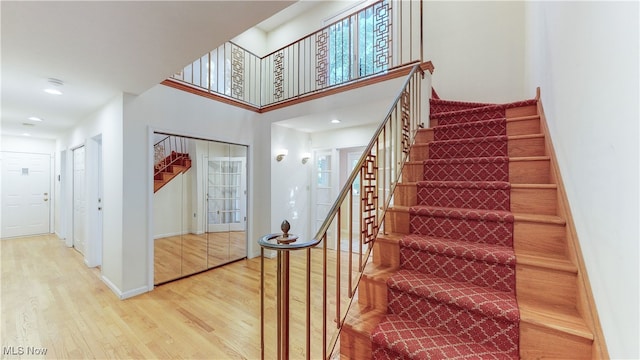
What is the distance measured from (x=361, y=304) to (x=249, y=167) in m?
3.35

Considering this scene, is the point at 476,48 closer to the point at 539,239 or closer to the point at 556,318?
the point at 539,239

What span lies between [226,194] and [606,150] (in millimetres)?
4199

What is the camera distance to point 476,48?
3.87m

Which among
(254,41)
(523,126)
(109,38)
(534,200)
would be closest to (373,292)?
(534,200)

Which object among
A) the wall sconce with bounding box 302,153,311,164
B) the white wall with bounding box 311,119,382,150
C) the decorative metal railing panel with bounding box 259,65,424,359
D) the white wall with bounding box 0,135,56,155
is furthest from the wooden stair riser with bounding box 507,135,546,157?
the white wall with bounding box 0,135,56,155

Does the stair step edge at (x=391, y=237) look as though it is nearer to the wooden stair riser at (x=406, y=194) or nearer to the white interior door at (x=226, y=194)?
the wooden stair riser at (x=406, y=194)

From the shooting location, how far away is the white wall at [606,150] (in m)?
0.91

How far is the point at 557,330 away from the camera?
45.7 inches

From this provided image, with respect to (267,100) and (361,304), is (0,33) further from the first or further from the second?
(267,100)

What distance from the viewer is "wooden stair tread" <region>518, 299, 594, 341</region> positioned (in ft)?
3.73

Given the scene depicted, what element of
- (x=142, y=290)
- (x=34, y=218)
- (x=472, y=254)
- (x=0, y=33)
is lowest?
(x=142, y=290)

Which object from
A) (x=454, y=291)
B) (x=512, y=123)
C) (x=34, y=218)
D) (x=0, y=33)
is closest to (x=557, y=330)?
(x=454, y=291)

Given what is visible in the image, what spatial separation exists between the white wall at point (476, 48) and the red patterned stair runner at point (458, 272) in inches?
79.8

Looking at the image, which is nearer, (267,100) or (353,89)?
(353,89)
